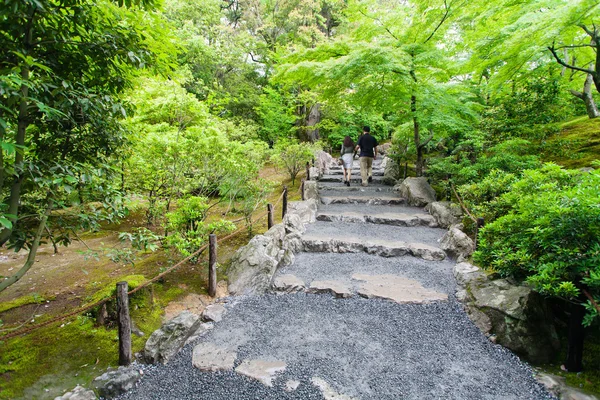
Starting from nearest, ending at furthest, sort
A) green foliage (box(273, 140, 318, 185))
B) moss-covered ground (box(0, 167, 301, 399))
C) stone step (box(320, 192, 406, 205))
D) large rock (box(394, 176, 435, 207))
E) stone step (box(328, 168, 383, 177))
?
1. moss-covered ground (box(0, 167, 301, 399))
2. large rock (box(394, 176, 435, 207))
3. stone step (box(320, 192, 406, 205))
4. green foliage (box(273, 140, 318, 185))
5. stone step (box(328, 168, 383, 177))

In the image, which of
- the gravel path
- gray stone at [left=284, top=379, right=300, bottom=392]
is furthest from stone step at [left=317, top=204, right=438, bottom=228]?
gray stone at [left=284, top=379, right=300, bottom=392]

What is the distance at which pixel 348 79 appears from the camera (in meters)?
7.21

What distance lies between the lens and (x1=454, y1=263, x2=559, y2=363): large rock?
286 cm

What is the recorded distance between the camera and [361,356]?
9.77 feet

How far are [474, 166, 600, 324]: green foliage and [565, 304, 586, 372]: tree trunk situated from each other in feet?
0.43

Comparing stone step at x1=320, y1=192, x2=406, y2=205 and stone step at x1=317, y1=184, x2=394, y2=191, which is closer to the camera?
stone step at x1=320, y1=192, x2=406, y2=205

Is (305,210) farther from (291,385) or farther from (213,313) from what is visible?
(291,385)

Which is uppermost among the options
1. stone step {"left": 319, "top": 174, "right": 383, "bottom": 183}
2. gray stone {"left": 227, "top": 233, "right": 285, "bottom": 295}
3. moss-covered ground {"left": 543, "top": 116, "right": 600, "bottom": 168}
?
moss-covered ground {"left": 543, "top": 116, "right": 600, "bottom": 168}

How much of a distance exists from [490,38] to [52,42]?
7.60m

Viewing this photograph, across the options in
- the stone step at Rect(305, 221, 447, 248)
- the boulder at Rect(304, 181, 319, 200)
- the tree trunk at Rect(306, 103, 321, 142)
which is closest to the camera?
the stone step at Rect(305, 221, 447, 248)

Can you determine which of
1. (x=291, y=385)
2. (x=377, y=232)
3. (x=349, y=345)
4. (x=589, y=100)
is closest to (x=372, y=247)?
(x=377, y=232)

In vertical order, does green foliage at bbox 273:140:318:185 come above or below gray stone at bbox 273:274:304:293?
above

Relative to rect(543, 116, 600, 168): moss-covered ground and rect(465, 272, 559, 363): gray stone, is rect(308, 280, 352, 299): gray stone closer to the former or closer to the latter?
rect(465, 272, 559, 363): gray stone

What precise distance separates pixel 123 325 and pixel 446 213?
6676mm
